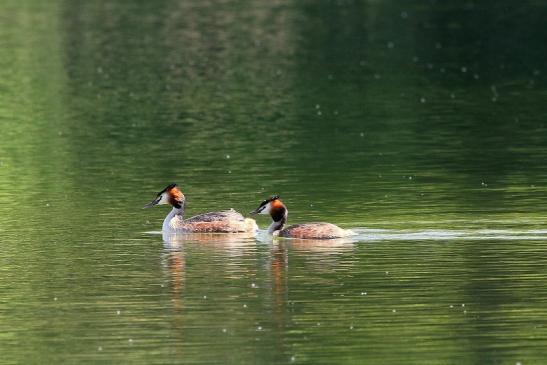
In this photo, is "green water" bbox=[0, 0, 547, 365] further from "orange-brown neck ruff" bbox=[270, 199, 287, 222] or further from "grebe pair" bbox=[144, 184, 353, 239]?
"orange-brown neck ruff" bbox=[270, 199, 287, 222]

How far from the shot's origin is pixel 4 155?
3416 cm

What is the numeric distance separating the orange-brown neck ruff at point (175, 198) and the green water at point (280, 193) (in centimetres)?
52

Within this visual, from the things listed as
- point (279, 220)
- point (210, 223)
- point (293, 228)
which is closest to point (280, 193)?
point (210, 223)

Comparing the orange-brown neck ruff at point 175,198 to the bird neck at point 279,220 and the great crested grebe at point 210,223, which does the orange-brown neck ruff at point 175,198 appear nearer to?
the great crested grebe at point 210,223

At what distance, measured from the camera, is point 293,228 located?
23625 mm

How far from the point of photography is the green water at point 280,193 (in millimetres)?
17656

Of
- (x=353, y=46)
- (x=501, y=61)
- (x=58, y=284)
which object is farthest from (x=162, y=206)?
(x=353, y=46)

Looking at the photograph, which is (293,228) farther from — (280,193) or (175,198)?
(280,193)

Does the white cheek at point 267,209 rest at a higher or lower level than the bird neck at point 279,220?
higher

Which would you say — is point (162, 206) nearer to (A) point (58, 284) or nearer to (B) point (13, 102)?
(A) point (58, 284)

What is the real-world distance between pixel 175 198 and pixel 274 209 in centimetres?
198

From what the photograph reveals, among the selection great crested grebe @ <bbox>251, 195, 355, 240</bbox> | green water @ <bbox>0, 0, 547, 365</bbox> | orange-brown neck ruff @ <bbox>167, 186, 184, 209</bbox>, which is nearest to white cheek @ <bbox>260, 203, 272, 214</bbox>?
great crested grebe @ <bbox>251, 195, 355, 240</bbox>

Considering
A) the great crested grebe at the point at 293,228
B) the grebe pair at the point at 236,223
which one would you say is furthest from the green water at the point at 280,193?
the grebe pair at the point at 236,223

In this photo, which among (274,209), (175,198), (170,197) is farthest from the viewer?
(170,197)
